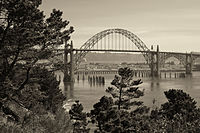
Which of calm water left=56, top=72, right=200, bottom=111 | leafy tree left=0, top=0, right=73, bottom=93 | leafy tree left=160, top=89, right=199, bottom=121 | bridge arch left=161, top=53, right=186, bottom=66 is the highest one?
leafy tree left=0, top=0, right=73, bottom=93

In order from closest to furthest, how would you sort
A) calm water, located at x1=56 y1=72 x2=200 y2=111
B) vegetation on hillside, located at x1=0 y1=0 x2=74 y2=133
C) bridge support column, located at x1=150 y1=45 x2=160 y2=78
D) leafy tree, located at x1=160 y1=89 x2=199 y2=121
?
vegetation on hillside, located at x1=0 y1=0 x2=74 y2=133 < leafy tree, located at x1=160 y1=89 x2=199 y2=121 < calm water, located at x1=56 y1=72 x2=200 y2=111 < bridge support column, located at x1=150 y1=45 x2=160 y2=78

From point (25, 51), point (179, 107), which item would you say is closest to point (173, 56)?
point (179, 107)

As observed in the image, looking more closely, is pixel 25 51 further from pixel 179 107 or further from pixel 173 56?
pixel 173 56

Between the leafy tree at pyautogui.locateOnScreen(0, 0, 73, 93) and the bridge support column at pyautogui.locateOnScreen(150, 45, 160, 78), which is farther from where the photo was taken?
the bridge support column at pyautogui.locateOnScreen(150, 45, 160, 78)

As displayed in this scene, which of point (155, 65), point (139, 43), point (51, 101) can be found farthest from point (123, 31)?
point (51, 101)

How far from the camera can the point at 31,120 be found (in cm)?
1603

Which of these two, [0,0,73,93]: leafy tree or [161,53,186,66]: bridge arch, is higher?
[0,0,73,93]: leafy tree

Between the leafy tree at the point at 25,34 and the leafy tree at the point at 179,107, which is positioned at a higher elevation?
the leafy tree at the point at 25,34

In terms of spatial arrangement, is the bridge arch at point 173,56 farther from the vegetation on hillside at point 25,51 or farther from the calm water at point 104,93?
the vegetation on hillside at point 25,51

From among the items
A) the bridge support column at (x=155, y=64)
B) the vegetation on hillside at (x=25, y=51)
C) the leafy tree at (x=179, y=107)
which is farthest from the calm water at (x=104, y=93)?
the bridge support column at (x=155, y=64)

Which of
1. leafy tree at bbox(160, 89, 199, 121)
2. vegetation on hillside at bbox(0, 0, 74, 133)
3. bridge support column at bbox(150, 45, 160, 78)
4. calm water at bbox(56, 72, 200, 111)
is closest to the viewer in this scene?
vegetation on hillside at bbox(0, 0, 74, 133)

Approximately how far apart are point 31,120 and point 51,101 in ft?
43.4

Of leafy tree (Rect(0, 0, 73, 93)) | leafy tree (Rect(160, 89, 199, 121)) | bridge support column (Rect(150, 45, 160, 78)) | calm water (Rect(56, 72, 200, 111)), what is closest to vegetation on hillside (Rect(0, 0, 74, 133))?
leafy tree (Rect(0, 0, 73, 93))

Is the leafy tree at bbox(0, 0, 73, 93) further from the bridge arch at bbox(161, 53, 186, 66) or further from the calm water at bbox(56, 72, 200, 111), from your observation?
the bridge arch at bbox(161, 53, 186, 66)
